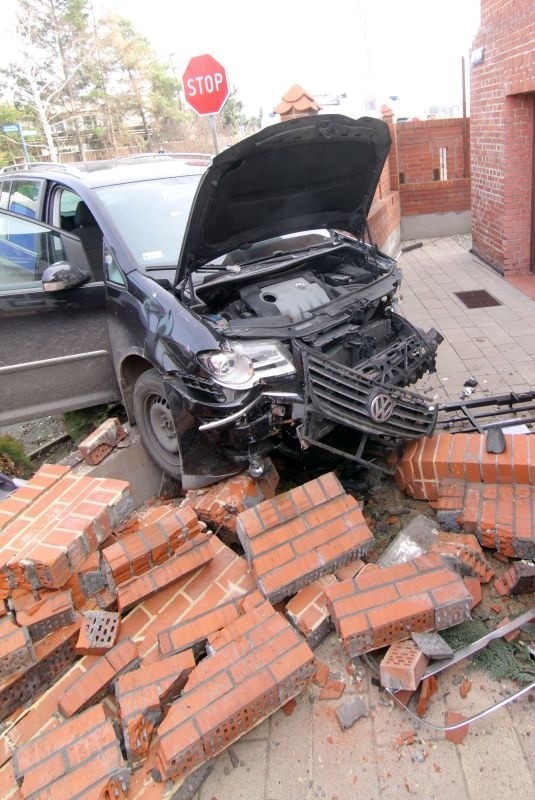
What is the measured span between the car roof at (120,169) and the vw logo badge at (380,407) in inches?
97.2

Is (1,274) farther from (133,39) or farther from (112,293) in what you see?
(133,39)

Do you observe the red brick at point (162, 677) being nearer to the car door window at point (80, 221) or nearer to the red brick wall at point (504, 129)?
the car door window at point (80, 221)

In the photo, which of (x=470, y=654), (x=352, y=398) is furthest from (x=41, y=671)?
(x=352, y=398)

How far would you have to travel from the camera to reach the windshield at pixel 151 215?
13.2 feet

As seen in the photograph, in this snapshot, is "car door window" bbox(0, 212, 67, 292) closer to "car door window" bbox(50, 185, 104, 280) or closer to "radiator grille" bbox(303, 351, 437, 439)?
"car door window" bbox(50, 185, 104, 280)

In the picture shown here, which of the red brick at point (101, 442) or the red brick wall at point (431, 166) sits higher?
the red brick wall at point (431, 166)

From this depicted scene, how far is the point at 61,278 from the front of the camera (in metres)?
4.02

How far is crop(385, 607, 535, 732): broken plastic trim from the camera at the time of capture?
7.63ft

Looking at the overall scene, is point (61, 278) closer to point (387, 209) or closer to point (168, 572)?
point (168, 572)

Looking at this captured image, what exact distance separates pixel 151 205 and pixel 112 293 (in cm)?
83

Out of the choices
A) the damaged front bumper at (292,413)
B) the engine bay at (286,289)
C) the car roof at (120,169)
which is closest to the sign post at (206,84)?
the car roof at (120,169)

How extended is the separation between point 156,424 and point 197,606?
1454mm

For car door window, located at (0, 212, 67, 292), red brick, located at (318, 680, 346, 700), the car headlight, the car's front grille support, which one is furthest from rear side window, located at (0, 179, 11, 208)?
red brick, located at (318, 680, 346, 700)

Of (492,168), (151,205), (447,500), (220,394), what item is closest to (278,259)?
(151,205)
